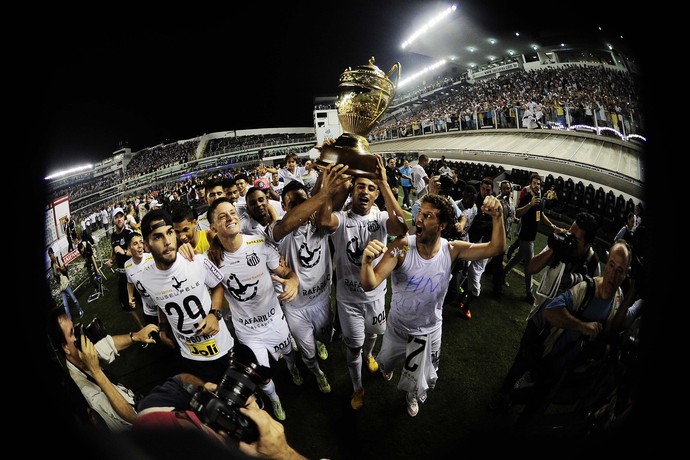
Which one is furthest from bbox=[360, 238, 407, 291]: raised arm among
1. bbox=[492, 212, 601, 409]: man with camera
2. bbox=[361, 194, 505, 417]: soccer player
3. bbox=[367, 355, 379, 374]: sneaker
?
bbox=[367, 355, 379, 374]: sneaker

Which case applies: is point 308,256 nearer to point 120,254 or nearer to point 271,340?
point 271,340

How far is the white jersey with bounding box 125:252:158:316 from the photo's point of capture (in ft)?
4.01

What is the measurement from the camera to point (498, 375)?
1.53 m

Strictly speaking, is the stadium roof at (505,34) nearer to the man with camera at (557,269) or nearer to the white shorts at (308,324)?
the man with camera at (557,269)

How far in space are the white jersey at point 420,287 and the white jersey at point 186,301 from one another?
3.76ft

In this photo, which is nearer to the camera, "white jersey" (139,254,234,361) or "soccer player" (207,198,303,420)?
"white jersey" (139,254,234,361)

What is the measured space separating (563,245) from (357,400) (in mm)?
1900

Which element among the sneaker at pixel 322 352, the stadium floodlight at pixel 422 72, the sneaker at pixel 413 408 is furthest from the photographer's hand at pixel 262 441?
the sneaker at pixel 322 352

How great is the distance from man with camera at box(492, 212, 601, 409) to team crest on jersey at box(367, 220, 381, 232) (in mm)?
1414

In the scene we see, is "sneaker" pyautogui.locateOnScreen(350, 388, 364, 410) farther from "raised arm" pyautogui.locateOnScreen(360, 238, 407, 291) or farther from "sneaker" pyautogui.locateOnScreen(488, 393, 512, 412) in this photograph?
"sneaker" pyautogui.locateOnScreen(488, 393, 512, 412)

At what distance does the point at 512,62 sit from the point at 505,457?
1416 mm

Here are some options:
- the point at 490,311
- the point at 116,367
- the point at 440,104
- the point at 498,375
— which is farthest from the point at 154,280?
the point at 490,311

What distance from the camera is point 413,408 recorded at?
1.84m

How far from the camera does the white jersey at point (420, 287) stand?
176cm
